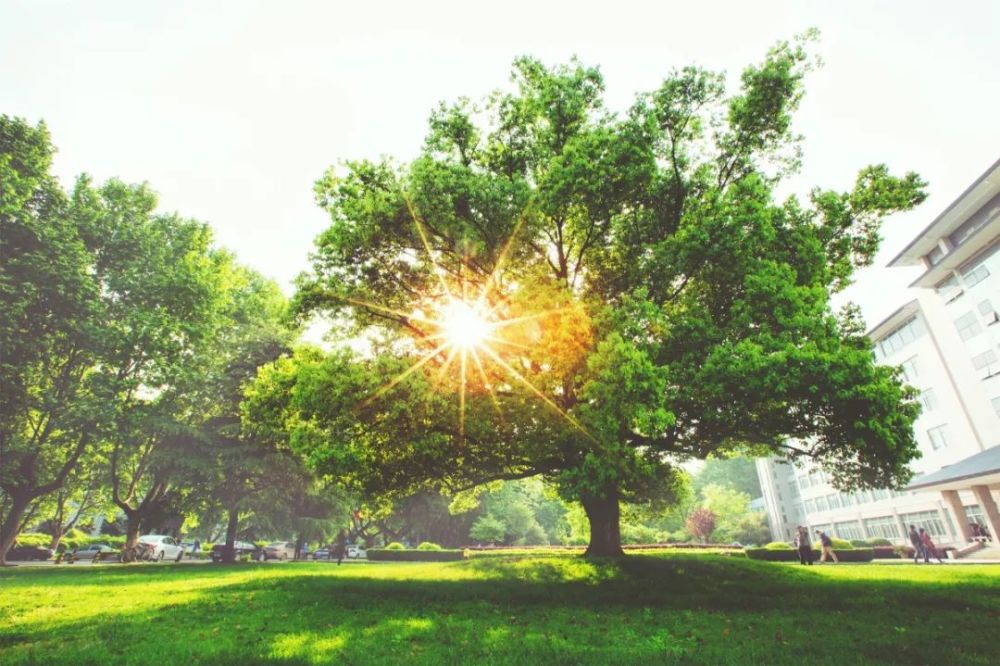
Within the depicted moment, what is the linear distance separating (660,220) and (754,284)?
447 cm

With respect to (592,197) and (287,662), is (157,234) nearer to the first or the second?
(592,197)

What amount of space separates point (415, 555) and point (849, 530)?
56.4 m

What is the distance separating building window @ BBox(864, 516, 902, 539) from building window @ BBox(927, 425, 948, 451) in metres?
10.5

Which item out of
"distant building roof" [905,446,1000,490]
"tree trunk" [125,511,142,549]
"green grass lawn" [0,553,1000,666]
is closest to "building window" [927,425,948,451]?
"distant building roof" [905,446,1000,490]

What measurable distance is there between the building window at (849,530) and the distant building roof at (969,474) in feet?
76.9

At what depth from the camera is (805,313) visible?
1169cm

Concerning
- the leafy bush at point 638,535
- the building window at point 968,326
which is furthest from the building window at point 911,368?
the leafy bush at point 638,535

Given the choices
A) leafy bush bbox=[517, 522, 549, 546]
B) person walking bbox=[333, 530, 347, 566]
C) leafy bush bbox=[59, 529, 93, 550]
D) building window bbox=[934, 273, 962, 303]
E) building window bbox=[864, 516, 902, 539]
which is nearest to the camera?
person walking bbox=[333, 530, 347, 566]

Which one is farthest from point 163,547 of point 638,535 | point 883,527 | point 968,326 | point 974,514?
point 883,527

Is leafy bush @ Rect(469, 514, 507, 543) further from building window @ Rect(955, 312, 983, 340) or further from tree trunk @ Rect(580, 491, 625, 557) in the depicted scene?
building window @ Rect(955, 312, 983, 340)

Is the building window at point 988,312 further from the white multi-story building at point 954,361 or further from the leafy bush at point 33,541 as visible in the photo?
the leafy bush at point 33,541

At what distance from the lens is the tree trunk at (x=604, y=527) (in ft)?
59.8

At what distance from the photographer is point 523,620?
9109mm

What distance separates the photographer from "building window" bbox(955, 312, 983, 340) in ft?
136
